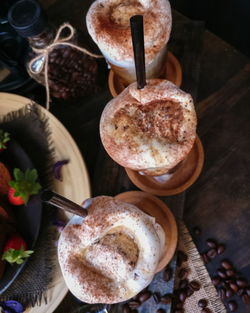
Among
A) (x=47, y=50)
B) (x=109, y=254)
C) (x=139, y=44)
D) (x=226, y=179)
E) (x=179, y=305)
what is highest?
(x=139, y=44)

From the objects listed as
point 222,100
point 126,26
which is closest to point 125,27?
point 126,26

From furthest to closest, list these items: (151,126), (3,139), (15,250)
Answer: (3,139) → (15,250) → (151,126)

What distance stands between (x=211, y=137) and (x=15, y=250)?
0.65m

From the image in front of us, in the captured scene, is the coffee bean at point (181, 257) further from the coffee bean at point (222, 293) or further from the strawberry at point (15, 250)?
the strawberry at point (15, 250)

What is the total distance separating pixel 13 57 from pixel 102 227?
2.17 feet

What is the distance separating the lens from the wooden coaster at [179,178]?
995mm

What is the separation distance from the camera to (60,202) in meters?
0.69

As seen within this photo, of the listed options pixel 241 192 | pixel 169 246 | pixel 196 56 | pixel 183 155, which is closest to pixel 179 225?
pixel 169 246

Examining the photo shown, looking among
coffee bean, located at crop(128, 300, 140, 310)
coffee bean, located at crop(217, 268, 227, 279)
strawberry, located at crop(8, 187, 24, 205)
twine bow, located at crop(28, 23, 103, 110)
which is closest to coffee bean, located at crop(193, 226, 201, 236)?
coffee bean, located at crop(217, 268, 227, 279)

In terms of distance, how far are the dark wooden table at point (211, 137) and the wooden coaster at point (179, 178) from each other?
0.08 metres

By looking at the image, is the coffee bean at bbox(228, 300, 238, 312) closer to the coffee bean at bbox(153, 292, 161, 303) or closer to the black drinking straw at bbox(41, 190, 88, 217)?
the coffee bean at bbox(153, 292, 161, 303)

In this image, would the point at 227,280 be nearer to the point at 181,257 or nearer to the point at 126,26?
the point at 181,257

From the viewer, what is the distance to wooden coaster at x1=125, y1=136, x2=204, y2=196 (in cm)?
99

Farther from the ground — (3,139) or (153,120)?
(153,120)
